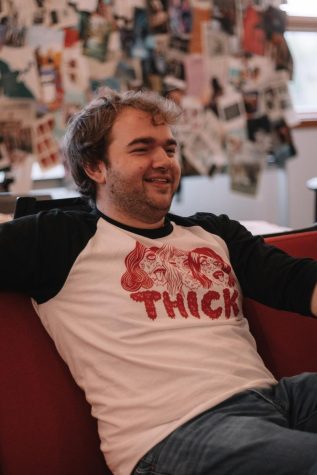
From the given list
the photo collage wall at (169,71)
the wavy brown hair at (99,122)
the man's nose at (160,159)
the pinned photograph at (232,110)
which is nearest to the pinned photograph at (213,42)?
the photo collage wall at (169,71)

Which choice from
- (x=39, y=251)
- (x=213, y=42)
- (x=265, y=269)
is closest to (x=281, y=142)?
(x=213, y=42)

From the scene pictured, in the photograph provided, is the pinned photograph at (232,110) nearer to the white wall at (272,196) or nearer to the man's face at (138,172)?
the white wall at (272,196)

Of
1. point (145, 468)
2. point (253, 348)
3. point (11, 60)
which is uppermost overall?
point (11, 60)

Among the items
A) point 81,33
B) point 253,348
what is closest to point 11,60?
point 81,33

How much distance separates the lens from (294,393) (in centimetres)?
116

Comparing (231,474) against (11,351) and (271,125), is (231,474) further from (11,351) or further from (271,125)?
(271,125)

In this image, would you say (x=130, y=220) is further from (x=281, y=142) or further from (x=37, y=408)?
(x=281, y=142)

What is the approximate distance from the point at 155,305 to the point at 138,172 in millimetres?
291

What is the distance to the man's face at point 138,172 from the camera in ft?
4.04

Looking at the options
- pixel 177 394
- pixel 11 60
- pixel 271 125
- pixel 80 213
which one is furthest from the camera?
pixel 271 125

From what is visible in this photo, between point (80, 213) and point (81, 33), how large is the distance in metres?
1.17

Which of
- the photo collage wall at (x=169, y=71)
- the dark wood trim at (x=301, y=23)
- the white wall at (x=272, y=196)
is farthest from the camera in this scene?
the dark wood trim at (x=301, y=23)

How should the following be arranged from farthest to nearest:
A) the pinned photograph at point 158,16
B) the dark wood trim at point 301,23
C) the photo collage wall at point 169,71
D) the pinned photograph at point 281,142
Result: the dark wood trim at point 301,23
the pinned photograph at point 281,142
the pinned photograph at point 158,16
the photo collage wall at point 169,71

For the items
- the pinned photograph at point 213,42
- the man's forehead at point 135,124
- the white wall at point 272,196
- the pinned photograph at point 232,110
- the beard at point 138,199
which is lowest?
the white wall at point 272,196
